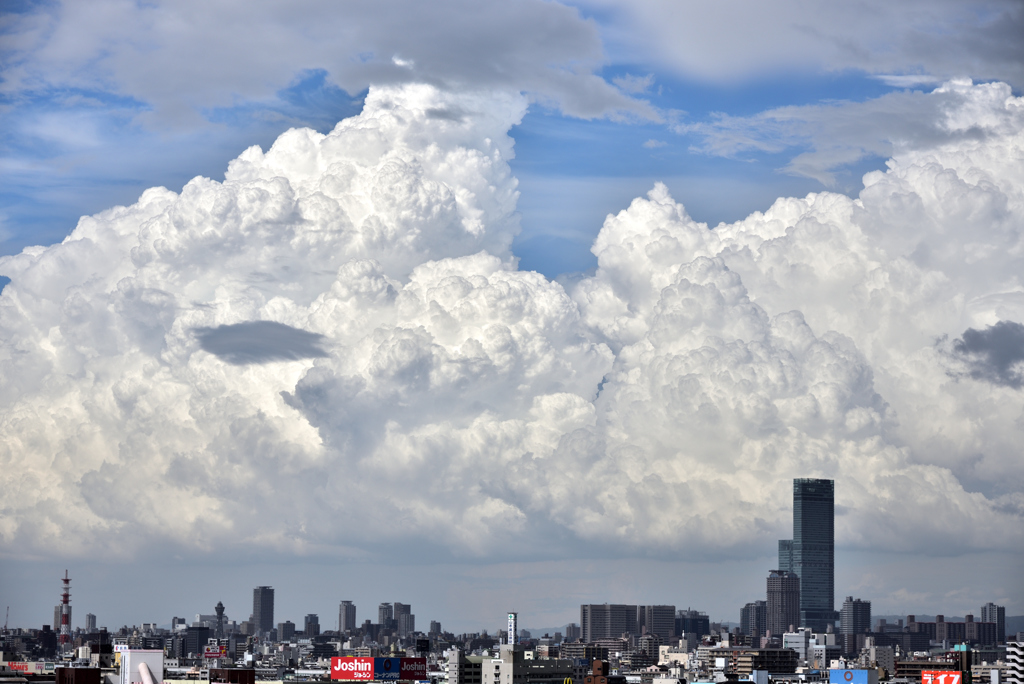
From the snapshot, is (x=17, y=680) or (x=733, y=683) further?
(x=733, y=683)

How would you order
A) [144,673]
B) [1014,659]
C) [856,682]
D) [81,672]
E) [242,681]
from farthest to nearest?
[856,682] < [1014,659] < [242,681] < [81,672] < [144,673]

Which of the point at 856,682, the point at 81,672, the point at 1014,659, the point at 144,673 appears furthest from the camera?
the point at 856,682

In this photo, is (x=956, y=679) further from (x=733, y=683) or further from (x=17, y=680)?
(x=17, y=680)

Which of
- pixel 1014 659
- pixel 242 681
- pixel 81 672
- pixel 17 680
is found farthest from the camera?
pixel 1014 659

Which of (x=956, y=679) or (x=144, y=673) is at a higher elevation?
(x=144, y=673)

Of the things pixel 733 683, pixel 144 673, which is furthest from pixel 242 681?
pixel 733 683

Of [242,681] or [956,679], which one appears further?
[956,679]

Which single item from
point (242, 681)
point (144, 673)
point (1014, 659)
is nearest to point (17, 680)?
point (242, 681)

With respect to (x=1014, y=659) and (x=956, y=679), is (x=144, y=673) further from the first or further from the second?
(x=956, y=679)

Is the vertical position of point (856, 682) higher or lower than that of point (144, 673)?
lower
